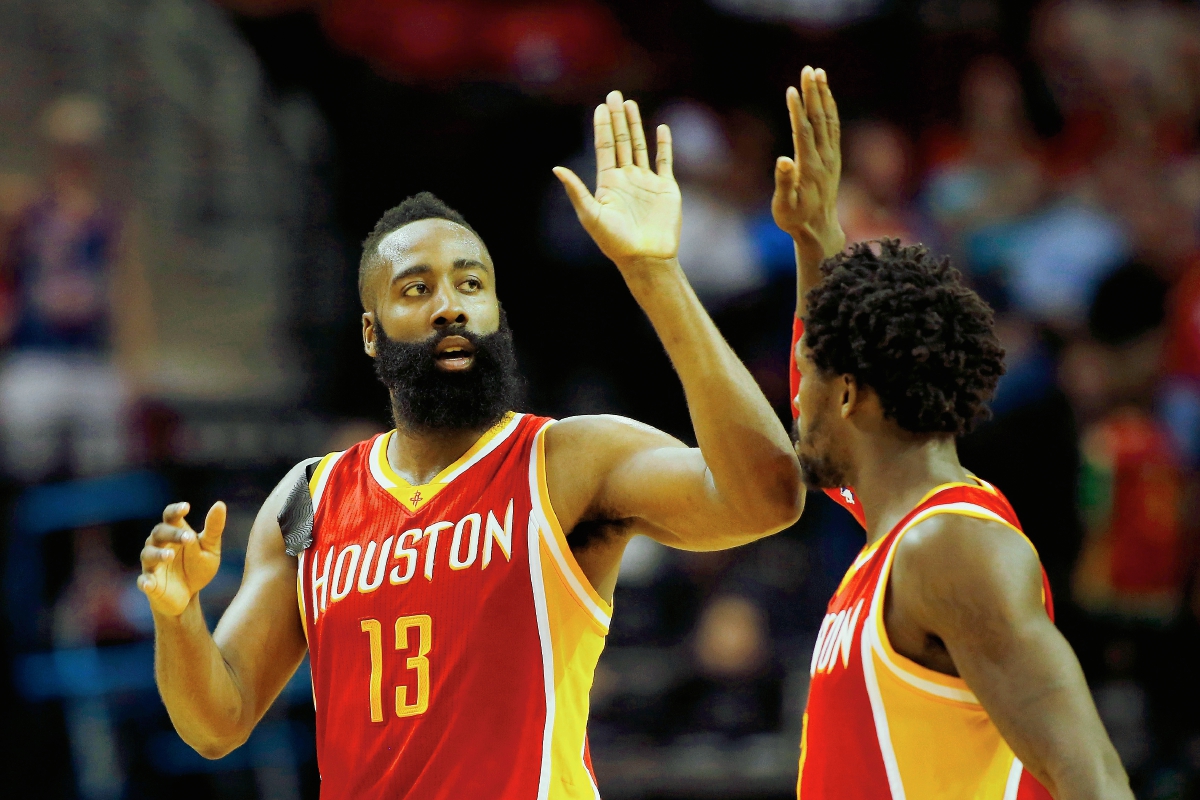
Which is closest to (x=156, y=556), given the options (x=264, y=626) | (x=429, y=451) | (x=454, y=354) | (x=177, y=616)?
(x=177, y=616)

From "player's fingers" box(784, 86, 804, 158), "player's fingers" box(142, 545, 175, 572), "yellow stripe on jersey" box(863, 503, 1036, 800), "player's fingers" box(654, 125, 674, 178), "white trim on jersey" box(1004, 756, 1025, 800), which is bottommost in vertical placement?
"white trim on jersey" box(1004, 756, 1025, 800)

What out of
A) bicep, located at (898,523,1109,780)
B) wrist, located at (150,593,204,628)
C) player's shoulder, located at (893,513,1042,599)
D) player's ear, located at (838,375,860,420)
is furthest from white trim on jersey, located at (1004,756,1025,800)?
wrist, located at (150,593,204,628)

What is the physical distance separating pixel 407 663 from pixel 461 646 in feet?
0.48

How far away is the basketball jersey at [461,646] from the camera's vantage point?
3342mm

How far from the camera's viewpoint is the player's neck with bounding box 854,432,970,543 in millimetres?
3020

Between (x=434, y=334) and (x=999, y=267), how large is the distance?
5.70 meters

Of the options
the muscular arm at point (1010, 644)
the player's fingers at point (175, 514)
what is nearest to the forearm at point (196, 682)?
the player's fingers at point (175, 514)

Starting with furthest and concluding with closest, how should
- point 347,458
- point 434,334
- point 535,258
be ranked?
point 535,258, point 347,458, point 434,334

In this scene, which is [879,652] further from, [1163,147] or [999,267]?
[1163,147]

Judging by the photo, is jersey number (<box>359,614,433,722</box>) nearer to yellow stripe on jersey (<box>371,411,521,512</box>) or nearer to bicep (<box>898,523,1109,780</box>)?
yellow stripe on jersey (<box>371,411,521,512</box>)

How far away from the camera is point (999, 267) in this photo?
862cm

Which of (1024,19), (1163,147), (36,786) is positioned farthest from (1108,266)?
(36,786)

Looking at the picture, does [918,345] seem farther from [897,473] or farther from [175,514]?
[175,514]

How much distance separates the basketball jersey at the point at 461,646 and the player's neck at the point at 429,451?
0.32 feet
